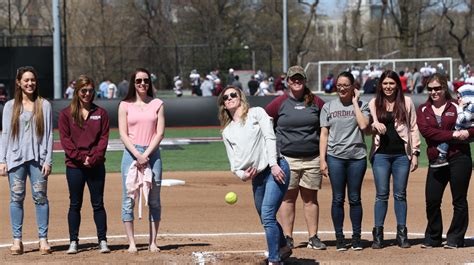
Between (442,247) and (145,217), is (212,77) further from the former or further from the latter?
(442,247)

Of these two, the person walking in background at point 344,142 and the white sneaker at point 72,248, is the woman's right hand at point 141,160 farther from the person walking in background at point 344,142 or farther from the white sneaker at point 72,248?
the person walking in background at point 344,142

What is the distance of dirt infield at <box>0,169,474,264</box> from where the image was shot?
9.09 metres

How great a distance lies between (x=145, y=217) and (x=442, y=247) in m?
4.25

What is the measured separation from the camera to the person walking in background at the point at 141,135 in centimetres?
923

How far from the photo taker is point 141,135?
9.27 metres

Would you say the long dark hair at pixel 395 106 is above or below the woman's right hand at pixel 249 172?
above

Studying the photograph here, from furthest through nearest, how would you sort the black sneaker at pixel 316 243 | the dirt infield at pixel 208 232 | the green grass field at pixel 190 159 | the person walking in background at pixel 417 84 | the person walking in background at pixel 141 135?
the person walking in background at pixel 417 84
the green grass field at pixel 190 159
the black sneaker at pixel 316 243
the person walking in background at pixel 141 135
the dirt infield at pixel 208 232

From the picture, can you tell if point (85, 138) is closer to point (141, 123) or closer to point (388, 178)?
point (141, 123)

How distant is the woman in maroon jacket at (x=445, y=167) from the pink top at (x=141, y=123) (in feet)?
9.21

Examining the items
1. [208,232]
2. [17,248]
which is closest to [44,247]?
[17,248]

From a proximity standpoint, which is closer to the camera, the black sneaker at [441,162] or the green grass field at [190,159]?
the black sneaker at [441,162]

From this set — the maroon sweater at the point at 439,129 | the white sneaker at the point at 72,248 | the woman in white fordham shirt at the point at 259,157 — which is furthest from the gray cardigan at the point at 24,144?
the maroon sweater at the point at 439,129

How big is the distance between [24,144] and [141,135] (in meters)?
1.19

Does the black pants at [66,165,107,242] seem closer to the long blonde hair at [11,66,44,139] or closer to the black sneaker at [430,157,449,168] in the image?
the long blonde hair at [11,66,44,139]
